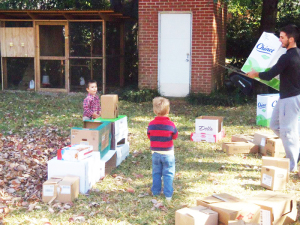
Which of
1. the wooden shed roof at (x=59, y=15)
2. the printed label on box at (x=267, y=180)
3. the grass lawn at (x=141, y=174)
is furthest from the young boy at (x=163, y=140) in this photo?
the wooden shed roof at (x=59, y=15)

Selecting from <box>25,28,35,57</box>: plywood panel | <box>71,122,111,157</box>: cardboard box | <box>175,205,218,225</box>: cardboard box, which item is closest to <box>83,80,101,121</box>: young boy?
<box>71,122,111,157</box>: cardboard box

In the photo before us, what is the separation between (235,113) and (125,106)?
9.72 ft

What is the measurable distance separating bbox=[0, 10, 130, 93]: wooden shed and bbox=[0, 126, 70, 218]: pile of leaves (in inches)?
196

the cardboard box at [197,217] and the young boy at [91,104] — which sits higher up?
the young boy at [91,104]

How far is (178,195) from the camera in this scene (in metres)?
5.56

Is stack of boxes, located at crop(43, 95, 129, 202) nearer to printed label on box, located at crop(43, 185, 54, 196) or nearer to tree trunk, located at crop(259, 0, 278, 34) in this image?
printed label on box, located at crop(43, 185, 54, 196)

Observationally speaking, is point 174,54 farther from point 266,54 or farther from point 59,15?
point 266,54

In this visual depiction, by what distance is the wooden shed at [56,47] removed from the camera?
13906 mm

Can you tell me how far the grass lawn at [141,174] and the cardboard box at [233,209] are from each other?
1.78ft

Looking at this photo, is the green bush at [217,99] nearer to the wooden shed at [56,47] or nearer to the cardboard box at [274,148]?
the wooden shed at [56,47]

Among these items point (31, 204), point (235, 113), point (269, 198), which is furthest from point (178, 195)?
point (235, 113)

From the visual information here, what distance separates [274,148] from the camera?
7.20m

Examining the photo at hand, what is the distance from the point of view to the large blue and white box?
9649mm

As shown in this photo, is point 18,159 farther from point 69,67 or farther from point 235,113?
point 69,67
